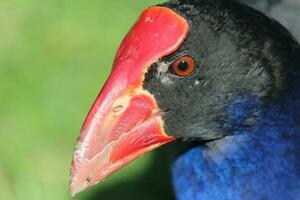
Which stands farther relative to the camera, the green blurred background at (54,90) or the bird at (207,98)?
the green blurred background at (54,90)

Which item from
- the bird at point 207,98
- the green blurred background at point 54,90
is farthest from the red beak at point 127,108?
the green blurred background at point 54,90

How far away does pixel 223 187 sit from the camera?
1.93 metres

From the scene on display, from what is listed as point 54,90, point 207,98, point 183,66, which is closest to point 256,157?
point 207,98

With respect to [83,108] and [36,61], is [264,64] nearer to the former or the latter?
[83,108]

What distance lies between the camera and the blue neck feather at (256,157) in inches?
73.2

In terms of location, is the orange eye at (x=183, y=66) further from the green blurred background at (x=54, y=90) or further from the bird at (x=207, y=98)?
→ the green blurred background at (x=54, y=90)

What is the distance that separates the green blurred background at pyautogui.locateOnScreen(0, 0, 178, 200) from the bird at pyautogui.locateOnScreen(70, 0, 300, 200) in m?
0.88

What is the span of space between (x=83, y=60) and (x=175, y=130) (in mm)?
1280

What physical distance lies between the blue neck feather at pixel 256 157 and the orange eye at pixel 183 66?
14 centimetres

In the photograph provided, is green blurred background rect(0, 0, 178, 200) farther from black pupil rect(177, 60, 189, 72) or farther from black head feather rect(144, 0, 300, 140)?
black pupil rect(177, 60, 189, 72)

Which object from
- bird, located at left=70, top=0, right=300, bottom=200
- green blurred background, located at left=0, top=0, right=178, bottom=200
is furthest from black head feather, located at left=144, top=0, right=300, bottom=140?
green blurred background, located at left=0, top=0, right=178, bottom=200

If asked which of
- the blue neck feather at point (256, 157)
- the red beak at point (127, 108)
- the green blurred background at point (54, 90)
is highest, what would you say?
the red beak at point (127, 108)

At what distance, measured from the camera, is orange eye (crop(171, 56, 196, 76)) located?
68.0 inches

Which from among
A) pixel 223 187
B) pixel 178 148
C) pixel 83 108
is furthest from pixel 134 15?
pixel 223 187
